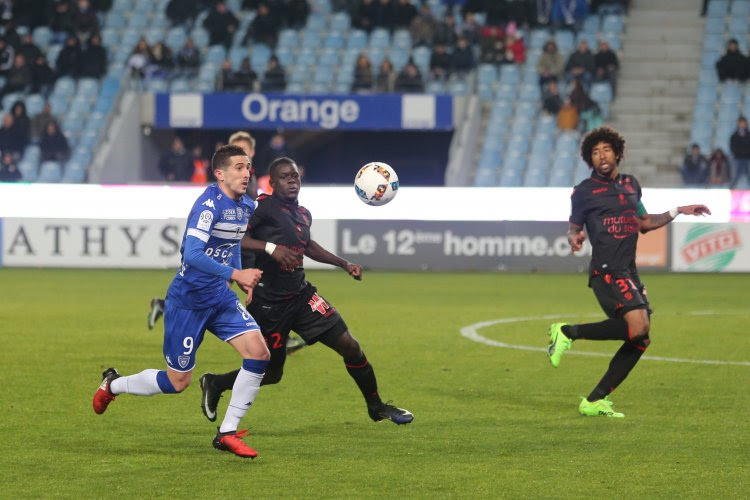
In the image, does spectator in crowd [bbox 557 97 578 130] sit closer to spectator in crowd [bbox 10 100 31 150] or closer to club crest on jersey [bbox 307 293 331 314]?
spectator in crowd [bbox 10 100 31 150]

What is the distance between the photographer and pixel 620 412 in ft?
32.0

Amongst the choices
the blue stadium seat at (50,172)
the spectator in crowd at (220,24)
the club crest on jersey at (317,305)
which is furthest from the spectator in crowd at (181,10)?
the club crest on jersey at (317,305)

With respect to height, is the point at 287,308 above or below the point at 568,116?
below

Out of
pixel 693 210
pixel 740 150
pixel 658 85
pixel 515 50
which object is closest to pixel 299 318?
pixel 693 210

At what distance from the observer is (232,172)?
802 cm

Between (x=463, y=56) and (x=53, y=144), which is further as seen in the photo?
(x=463, y=56)

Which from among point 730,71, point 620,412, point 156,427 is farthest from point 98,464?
point 730,71

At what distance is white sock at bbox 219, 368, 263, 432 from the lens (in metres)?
8.02

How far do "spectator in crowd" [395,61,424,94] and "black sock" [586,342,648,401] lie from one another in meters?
21.6

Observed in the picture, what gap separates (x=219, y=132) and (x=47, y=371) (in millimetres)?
23061

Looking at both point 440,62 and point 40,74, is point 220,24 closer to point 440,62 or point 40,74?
point 40,74

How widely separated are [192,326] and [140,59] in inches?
973

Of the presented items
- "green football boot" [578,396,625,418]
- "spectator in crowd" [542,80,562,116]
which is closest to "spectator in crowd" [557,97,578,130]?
"spectator in crowd" [542,80,562,116]

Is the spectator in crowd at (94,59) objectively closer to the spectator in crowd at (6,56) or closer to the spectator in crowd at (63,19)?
the spectator in crowd at (63,19)
